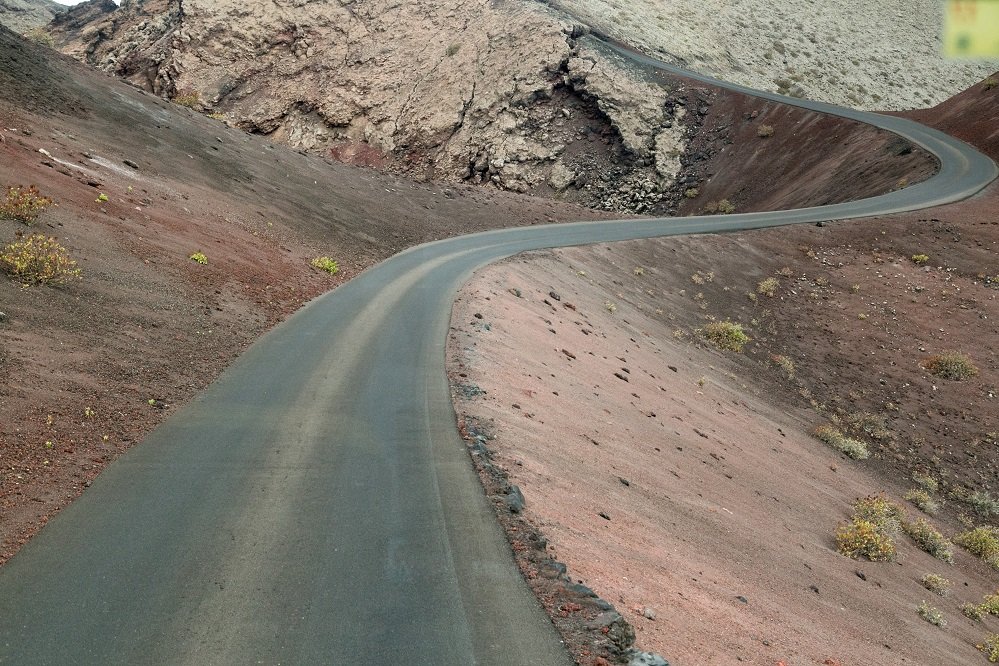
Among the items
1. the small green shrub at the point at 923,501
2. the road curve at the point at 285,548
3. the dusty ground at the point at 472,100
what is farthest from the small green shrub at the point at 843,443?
the dusty ground at the point at 472,100

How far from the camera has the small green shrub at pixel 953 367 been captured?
22734 mm

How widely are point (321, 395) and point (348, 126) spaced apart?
48.2 meters

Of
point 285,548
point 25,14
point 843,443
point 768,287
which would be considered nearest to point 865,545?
point 843,443

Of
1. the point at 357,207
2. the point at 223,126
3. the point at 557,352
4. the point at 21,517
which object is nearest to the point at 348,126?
the point at 223,126

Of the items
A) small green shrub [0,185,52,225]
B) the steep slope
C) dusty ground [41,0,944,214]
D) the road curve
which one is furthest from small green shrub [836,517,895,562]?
the steep slope

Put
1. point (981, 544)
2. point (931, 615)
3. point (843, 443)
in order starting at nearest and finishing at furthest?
point (931, 615), point (981, 544), point (843, 443)

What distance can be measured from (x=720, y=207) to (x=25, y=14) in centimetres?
16243

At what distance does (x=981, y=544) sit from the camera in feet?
50.1

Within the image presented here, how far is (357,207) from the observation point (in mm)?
31969

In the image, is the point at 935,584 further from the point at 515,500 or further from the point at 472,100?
the point at 472,100

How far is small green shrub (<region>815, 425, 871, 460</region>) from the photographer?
18.8m

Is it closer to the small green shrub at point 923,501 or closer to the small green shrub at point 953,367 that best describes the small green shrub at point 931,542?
the small green shrub at point 923,501

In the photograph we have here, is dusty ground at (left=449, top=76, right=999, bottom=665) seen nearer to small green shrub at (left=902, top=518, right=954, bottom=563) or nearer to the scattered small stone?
the scattered small stone

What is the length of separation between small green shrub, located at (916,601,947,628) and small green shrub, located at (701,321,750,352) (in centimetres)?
1367
